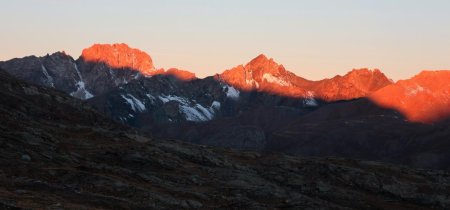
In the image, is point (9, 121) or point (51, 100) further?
point (51, 100)

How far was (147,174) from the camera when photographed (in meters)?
96.9

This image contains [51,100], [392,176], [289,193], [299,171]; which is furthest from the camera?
[51,100]

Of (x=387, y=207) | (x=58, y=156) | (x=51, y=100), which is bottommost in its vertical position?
(x=387, y=207)

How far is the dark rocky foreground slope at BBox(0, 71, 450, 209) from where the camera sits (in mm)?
73731

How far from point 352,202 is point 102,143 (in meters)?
44.8

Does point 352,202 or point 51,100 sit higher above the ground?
point 51,100

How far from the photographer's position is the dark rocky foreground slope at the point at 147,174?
7373 centimetres

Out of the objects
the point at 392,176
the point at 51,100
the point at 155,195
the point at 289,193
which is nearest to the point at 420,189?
the point at 392,176

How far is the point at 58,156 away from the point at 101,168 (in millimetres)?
7706

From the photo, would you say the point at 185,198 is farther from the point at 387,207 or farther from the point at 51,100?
the point at 51,100

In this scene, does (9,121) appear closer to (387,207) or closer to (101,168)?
(101,168)

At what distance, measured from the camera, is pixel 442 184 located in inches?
5664

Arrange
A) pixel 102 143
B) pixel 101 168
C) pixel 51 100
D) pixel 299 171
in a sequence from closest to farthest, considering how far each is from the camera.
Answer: pixel 101 168
pixel 102 143
pixel 299 171
pixel 51 100

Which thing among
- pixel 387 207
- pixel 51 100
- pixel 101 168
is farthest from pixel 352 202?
pixel 51 100
